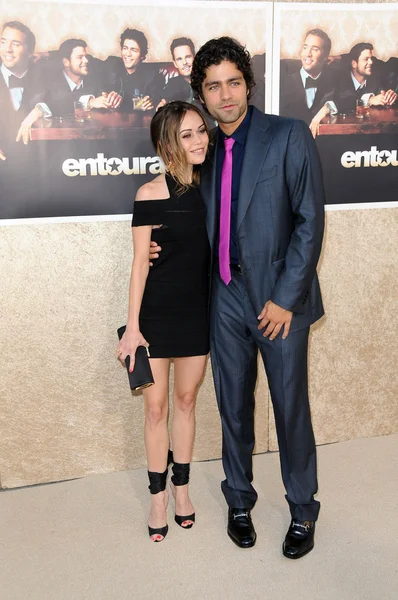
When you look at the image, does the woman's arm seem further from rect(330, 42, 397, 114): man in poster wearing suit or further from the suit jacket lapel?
rect(330, 42, 397, 114): man in poster wearing suit

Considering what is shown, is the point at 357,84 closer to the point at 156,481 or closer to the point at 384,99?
the point at 384,99

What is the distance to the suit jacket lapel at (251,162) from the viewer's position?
2.34 meters

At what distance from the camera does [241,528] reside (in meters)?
2.65

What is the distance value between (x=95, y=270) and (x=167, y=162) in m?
0.76

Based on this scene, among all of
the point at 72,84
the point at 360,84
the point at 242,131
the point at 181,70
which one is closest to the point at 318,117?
the point at 360,84

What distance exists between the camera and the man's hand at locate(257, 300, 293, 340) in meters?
2.39

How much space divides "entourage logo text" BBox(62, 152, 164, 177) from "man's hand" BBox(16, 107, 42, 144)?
19cm

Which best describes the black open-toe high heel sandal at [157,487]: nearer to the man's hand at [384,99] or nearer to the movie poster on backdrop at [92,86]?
the movie poster on backdrop at [92,86]

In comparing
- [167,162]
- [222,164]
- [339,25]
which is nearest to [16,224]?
[167,162]

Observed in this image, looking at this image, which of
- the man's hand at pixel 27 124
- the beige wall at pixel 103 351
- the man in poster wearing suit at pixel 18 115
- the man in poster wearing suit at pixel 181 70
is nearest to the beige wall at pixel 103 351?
the beige wall at pixel 103 351

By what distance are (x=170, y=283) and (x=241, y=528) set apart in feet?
3.35

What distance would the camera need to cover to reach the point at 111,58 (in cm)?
280

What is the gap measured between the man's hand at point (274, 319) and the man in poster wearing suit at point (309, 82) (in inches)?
43.1

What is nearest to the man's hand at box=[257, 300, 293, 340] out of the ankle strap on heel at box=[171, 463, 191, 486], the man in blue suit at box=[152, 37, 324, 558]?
the man in blue suit at box=[152, 37, 324, 558]
